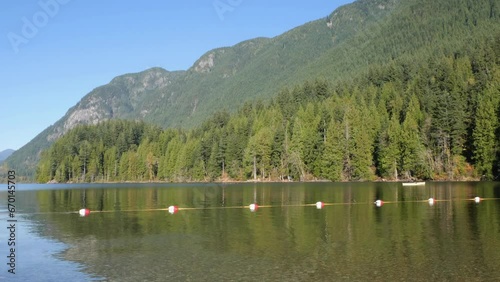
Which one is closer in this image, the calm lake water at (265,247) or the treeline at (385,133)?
the calm lake water at (265,247)

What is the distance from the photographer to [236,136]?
186 m

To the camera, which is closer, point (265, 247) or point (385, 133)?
point (265, 247)

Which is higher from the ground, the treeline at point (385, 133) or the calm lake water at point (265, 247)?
the treeline at point (385, 133)

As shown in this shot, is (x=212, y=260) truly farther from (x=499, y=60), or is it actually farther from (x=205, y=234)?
(x=499, y=60)

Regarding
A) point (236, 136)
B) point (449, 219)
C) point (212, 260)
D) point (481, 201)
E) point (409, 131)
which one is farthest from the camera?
point (236, 136)

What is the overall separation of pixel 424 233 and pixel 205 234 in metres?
16.9

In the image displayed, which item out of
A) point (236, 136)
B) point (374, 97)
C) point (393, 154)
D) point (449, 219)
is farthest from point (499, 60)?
point (449, 219)

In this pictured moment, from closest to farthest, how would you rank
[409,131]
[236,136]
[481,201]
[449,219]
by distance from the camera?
[449,219] < [481,201] < [409,131] < [236,136]

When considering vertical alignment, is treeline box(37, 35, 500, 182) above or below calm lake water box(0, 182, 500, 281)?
above

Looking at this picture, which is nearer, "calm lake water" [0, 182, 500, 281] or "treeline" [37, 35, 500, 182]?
"calm lake water" [0, 182, 500, 281]

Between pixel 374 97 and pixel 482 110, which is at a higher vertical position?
pixel 374 97

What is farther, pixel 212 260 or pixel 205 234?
pixel 205 234

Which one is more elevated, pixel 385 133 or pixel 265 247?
pixel 385 133

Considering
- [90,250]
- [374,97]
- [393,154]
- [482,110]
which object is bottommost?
[90,250]
